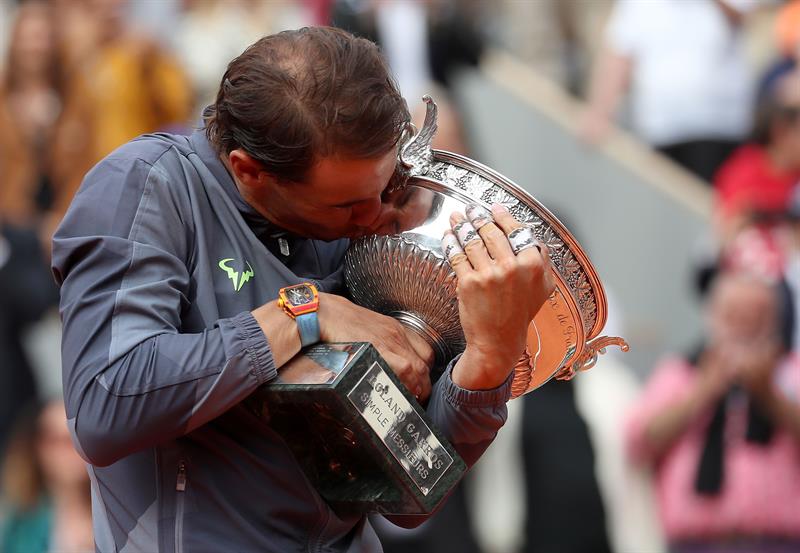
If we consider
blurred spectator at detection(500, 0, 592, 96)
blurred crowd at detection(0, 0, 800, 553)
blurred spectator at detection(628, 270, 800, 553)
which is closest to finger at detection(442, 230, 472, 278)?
blurred crowd at detection(0, 0, 800, 553)

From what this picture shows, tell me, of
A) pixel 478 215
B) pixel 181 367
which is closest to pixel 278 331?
pixel 181 367

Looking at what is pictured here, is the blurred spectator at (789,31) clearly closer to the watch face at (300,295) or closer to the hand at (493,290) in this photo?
the hand at (493,290)

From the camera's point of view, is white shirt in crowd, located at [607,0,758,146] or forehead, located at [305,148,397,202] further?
white shirt in crowd, located at [607,0,758,146]

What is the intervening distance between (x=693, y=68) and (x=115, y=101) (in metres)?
2.87

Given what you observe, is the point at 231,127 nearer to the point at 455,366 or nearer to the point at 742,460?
the point at 455,366

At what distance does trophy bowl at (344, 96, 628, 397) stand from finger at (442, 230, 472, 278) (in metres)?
0.03

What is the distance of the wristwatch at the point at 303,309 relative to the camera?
2.10 m

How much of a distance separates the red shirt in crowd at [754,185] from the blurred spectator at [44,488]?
310cm

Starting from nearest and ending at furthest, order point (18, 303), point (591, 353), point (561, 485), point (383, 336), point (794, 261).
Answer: point (383, 336) → point (591, 353) → point (561, 485) → point (794, 261) → point (18, 303)

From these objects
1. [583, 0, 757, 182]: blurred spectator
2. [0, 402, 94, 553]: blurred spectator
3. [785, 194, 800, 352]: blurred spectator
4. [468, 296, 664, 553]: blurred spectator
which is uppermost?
[583, 0, 757, 182]: blurred spectator

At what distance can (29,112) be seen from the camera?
701cm

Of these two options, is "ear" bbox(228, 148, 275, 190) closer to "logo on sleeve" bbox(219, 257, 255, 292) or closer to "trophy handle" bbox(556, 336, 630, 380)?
"logo on sleeve" bbox(219, 257, 255, 292)

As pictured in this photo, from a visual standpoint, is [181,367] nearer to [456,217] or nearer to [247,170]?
[247,170]

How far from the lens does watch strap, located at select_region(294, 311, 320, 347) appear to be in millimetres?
2100
